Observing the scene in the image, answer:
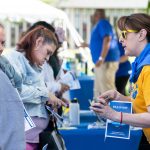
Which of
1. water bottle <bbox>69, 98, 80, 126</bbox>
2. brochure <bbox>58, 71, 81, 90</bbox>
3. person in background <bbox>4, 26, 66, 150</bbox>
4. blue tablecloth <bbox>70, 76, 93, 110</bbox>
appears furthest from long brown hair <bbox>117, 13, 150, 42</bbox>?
blue tablecloth <bbox>70, 76, 93, 110</bbox>

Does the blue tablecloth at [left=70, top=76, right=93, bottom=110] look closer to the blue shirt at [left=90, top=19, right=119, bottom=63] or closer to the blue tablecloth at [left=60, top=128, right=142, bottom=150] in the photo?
the blue shirt at [left=90, top=19, right=119, bottom=63]

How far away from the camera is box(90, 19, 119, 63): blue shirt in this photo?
921cm

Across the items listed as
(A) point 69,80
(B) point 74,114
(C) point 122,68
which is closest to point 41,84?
(A) point 69,80

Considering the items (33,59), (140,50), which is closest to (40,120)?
(33,59)

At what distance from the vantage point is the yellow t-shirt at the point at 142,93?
10.4 ft

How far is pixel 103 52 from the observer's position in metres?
9.30

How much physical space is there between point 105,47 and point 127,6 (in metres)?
0.90

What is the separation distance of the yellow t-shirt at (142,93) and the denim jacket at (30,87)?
2.80ft

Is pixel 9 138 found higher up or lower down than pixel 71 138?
higher up

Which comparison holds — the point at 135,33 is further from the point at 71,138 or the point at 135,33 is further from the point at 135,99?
the point at 71,138

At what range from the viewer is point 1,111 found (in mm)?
2506

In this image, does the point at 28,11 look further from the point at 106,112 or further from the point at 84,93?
the point at 106,112

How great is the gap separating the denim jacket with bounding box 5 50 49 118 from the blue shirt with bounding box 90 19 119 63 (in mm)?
5179

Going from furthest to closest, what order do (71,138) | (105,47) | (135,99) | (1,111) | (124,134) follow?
(105,47)
(71,138)
(124,134)
(135,99)
(1,111)
